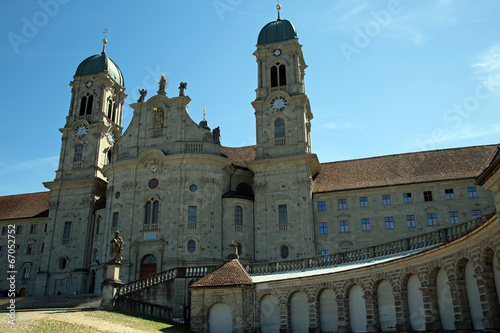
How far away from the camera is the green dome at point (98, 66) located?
58.7 metres

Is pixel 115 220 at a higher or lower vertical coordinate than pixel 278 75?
lower

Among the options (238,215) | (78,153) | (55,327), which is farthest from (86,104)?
(55,327)

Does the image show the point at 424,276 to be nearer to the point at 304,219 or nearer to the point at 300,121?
the point at 304,219

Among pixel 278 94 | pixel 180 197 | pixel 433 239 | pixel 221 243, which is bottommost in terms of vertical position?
pixel 433 239

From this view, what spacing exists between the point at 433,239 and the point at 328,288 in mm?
6593

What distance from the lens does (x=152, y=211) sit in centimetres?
4556

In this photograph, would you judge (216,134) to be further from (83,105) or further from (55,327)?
(55,327)

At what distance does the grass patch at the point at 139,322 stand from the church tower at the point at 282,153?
1584 centimetres

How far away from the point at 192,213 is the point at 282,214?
8470mm

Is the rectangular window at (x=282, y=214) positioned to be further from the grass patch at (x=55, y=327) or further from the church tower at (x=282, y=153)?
the grass patch at (x=55, y=327)

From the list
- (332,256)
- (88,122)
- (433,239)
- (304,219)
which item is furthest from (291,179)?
(88,122)

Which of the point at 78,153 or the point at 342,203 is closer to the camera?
the point at 342,203

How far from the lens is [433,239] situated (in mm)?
23969

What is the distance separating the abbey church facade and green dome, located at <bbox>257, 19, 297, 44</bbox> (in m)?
0.14
